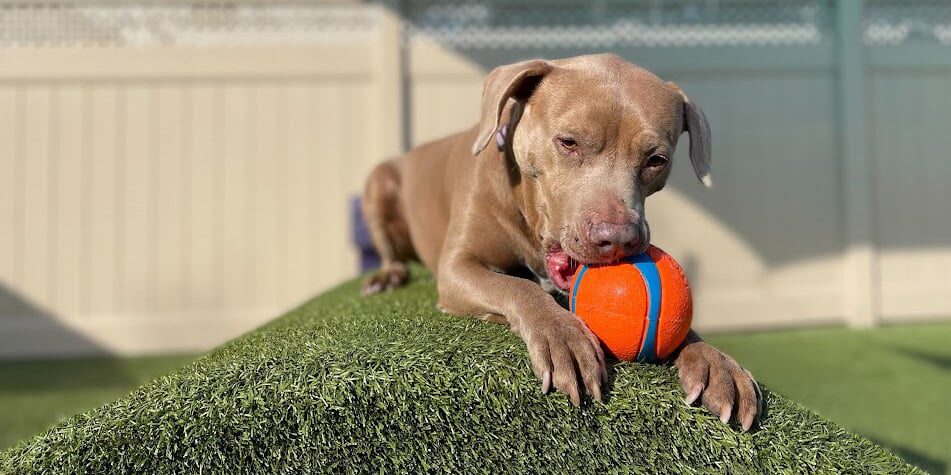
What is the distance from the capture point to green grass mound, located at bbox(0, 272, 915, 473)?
1.40 metres

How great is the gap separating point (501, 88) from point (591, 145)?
323 mm

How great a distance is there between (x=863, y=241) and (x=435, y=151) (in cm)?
463

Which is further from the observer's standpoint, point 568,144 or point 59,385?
point 59,385

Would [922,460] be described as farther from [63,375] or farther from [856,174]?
[63,375]

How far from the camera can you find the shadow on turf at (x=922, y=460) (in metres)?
2.86

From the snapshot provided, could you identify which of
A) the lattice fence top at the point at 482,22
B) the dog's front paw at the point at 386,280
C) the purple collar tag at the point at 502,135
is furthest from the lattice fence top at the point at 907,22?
the purple collar tag at the point at 502,135

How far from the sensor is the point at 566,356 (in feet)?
4.93

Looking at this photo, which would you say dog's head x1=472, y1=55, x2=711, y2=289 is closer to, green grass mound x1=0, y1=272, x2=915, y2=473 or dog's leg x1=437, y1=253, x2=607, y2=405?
dog's leg x1=437, y1=253, x2=607, y2=405

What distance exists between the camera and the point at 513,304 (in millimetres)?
1814

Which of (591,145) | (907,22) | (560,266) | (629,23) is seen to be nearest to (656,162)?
(591,145)

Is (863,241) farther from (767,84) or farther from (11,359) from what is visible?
(11,359)

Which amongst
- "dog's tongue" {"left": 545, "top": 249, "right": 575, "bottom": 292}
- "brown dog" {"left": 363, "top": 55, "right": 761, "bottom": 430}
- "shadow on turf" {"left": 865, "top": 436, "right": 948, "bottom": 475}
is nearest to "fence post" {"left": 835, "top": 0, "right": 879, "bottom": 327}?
"shadow on turf" {"left": 865, "top": 436, "right": 948, "bottom": 475}

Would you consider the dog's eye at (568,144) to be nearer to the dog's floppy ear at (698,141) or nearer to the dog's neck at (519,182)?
the dog's neck at (519,182)

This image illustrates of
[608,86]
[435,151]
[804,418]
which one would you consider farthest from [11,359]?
[804,418]
